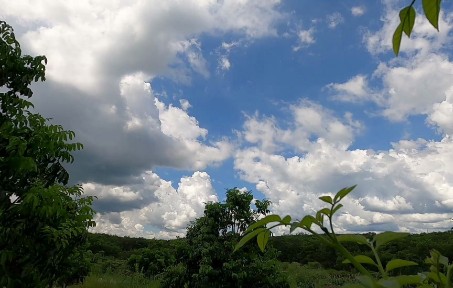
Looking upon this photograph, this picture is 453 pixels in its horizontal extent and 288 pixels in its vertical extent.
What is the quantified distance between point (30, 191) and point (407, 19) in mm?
6917

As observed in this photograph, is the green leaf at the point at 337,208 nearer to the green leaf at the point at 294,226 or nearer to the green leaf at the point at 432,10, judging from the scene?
the green leaf at the point at 294,226

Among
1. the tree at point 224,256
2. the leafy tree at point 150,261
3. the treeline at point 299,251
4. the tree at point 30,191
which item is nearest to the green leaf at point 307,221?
the tree at point 30,191

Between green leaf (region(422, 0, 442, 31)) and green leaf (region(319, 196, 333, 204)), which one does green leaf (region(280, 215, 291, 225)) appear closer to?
green leaf (region(319, 196, 333, 204))

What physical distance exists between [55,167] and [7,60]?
2.27m

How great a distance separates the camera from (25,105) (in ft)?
25.9

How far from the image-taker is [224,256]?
10148mm

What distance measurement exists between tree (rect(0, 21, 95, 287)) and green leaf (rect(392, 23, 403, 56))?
6.34m

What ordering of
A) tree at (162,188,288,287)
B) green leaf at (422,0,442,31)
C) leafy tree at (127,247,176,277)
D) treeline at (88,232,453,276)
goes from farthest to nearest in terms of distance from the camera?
treeline at (88,232,453,276)
leafy tree at (127,247,176,277)
tree at (162,188,288,287)
green leaf at (422,0,442,31)

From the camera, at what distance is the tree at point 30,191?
21.8ft

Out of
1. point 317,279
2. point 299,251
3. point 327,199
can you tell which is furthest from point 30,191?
point 299,251

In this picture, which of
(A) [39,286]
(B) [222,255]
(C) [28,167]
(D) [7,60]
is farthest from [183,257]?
(D) [7,60]

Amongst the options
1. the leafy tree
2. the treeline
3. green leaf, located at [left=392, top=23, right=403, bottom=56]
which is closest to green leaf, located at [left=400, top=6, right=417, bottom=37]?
green leaf, located at [left=392, top=23, right=403, bottom=56]

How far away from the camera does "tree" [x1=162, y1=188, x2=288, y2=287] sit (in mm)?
9891

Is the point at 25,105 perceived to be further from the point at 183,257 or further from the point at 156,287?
the point at 156,287
